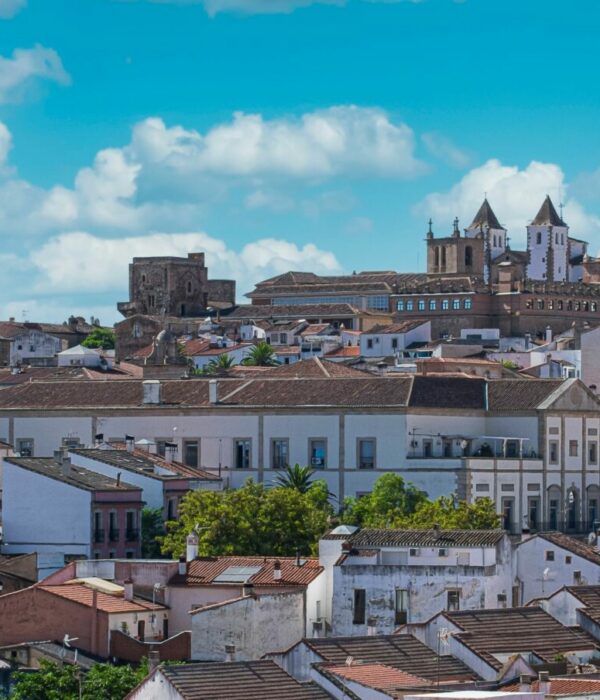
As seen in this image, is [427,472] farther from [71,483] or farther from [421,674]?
[421,674]

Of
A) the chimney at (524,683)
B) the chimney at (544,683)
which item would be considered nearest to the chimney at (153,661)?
→ the chimney at (524,683)

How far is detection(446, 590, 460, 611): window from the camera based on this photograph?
69.4 meters

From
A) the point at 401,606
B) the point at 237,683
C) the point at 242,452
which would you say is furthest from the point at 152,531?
the point at 237,683

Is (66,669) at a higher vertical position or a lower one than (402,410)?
lower

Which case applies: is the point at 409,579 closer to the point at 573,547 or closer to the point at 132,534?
the point at 573,547

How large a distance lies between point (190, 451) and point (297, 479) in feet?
23.4

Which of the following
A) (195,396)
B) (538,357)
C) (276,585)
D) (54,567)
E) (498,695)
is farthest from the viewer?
(538,357)

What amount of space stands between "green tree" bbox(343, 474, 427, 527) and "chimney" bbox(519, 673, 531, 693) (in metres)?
31.1

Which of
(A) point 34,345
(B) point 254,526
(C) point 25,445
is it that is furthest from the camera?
(A) point 34,345

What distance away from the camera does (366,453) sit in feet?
330

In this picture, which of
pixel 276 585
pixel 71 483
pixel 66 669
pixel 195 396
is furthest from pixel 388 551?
pixel 195 396

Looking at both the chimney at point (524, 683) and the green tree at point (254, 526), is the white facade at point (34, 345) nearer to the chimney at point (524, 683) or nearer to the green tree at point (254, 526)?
the green tree at point (254, 526)

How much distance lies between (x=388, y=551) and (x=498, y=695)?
2088 centimetres

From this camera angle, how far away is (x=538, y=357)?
15350 centimetres
